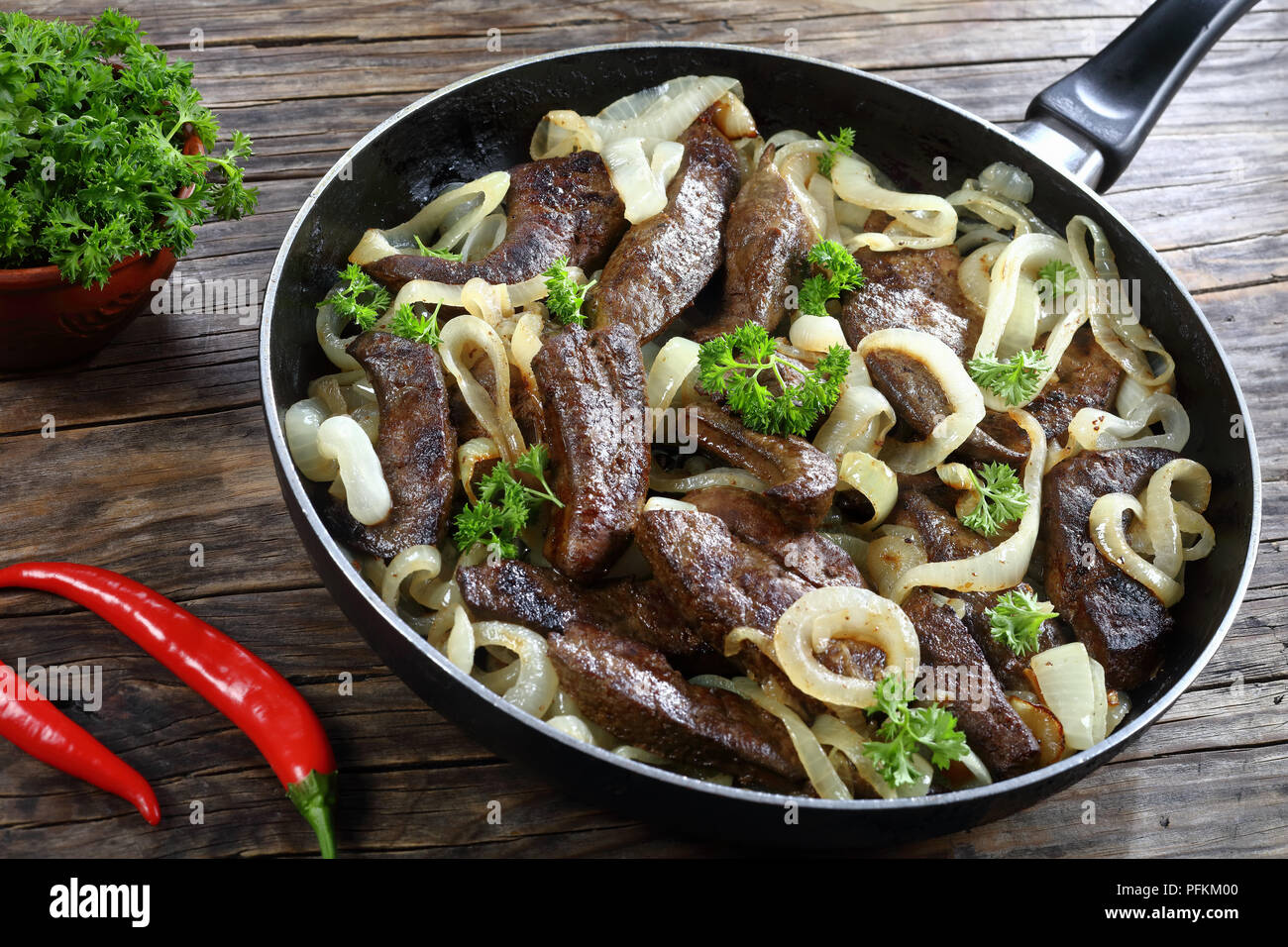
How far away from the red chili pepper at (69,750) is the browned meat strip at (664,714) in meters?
1.24

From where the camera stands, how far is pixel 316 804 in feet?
9.66

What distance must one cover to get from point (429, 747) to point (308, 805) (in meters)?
0.40

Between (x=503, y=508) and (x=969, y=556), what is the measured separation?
4.40ft

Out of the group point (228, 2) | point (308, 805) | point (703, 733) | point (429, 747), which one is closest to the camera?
point (703, 733)

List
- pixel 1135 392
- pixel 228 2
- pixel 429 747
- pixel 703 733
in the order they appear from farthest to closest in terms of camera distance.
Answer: pixel 228 2 < pixel 1135 392 < pixel 429 747 < pixel 703 733

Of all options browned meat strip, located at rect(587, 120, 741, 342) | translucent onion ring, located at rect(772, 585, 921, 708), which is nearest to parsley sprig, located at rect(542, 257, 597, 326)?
browned meat strip, located at rect(587, 120, 741, 342)

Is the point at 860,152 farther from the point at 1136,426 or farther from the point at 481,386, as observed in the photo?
the point at 481,386

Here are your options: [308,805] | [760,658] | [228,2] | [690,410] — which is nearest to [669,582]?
[760,658]

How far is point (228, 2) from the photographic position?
5.06m

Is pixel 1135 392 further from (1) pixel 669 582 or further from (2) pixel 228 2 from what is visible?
(2) pixel 228 2

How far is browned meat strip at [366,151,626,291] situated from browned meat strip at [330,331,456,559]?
0.30m

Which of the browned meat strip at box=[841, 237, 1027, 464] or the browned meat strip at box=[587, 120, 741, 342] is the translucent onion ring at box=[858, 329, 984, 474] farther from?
the browned meat strip at box=[587, 120, 741, 342]

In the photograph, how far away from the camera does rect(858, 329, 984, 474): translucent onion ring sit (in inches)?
130

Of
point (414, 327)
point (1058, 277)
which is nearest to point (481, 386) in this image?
point (414, 327)
